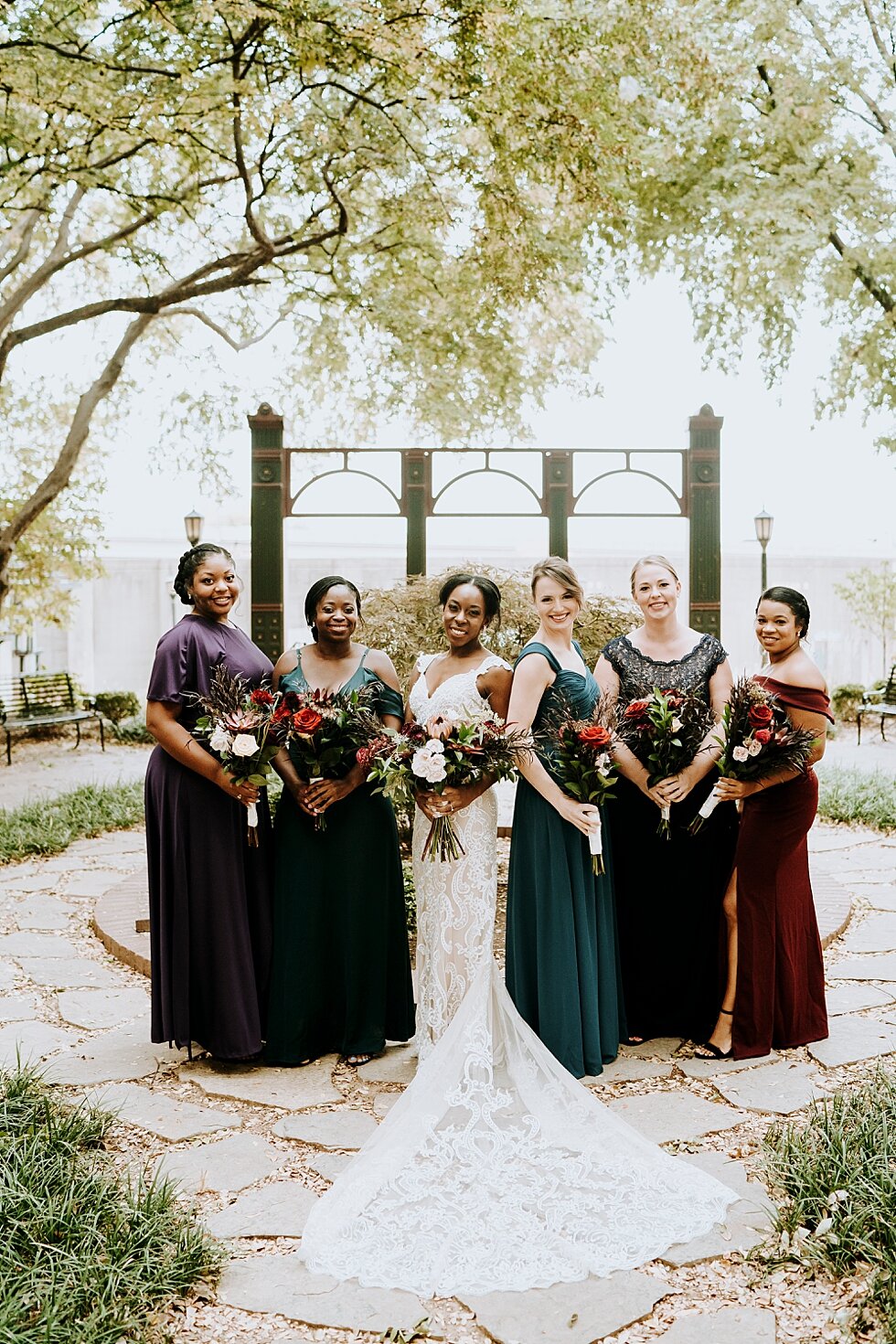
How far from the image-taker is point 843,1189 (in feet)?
10.2

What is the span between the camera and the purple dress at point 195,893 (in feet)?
14.0

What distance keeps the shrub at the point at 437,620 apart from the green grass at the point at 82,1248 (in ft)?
12.3

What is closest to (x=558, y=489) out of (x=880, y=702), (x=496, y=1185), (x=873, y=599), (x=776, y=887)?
(x=776, y=887)

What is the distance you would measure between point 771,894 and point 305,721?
2039 mm

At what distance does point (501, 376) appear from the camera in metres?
12.7

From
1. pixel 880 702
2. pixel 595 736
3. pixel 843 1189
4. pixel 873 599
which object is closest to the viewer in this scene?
pixel 843 1189

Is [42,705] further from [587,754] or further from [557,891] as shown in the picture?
[587,754]

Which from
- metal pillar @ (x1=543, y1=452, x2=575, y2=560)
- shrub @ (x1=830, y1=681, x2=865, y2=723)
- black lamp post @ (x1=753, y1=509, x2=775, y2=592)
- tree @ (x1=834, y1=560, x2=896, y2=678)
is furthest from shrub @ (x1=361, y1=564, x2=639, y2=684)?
tree @ (x1=834, y1=560, x2=896, y2=678)

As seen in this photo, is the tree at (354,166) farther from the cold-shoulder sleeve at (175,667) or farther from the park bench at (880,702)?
the park bench at (880,702)

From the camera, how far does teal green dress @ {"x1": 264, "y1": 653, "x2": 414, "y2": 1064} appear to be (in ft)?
14.2

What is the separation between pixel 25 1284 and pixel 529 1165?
4.81 ft

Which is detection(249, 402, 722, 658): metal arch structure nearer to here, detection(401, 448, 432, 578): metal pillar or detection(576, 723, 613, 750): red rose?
detection(401, 448, 432, 578): metal pillar

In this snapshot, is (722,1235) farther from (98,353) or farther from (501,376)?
(98,353)

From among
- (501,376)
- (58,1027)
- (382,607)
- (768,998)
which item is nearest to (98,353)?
(501,376)
